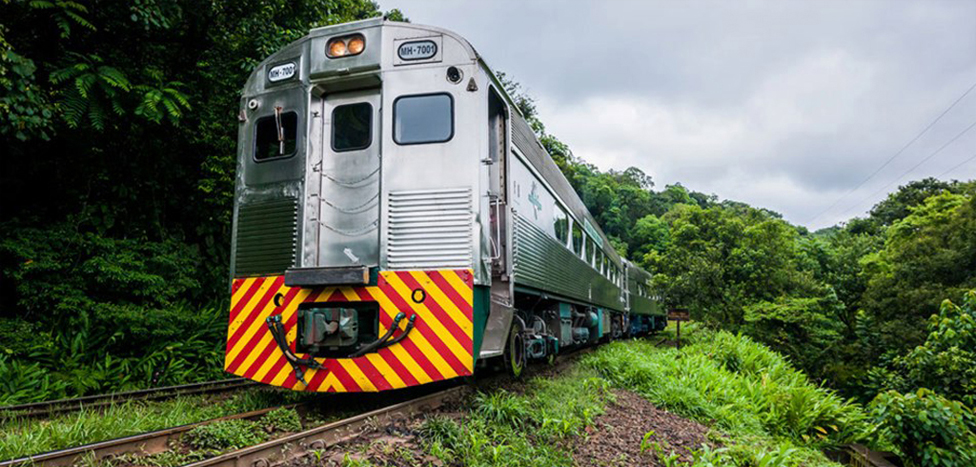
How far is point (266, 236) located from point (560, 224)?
479cm

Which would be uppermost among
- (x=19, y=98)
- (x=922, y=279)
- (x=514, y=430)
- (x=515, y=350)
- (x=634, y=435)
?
(x=19, y=98)

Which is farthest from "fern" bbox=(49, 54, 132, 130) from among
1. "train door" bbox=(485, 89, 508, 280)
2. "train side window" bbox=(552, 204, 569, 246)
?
"train side window" bbox=(552, 204, 569, 246)

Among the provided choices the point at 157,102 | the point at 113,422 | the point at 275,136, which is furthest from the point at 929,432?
the point at 157,102

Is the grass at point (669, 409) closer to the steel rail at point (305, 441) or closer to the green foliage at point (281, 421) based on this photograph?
the steel rail at point (305, 441)

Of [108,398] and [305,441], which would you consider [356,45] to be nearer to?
[305,441]

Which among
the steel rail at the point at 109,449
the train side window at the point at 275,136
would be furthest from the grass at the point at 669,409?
the train side window at the point at 275,136

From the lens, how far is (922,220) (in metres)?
30.4

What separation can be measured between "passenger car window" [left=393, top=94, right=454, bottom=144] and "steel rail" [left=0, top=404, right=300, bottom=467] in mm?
2769

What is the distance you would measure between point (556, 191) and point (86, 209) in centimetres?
629

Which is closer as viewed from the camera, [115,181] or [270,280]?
[270,280]

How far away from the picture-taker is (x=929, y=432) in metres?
6.87

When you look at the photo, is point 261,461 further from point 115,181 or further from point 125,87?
point 115,181

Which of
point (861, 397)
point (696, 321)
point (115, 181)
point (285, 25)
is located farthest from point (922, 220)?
point (115, 181)

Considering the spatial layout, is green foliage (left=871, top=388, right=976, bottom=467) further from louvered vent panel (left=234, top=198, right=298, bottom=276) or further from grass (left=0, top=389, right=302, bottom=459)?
louvered vent panel (left=234, top=198, right=298, bottom=276)
